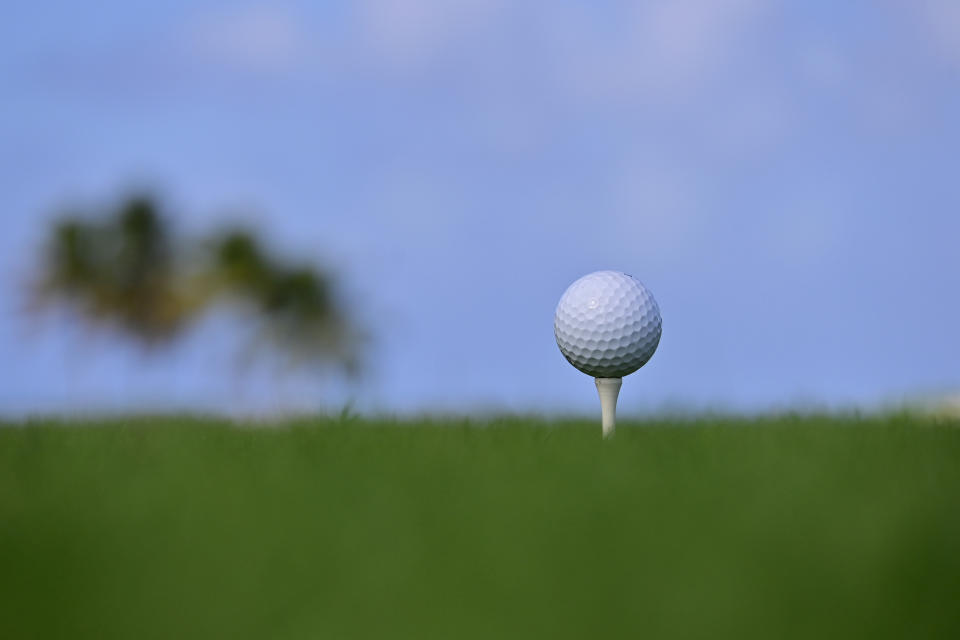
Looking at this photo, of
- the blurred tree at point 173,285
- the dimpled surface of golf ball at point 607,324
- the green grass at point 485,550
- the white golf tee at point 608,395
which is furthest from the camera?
the blurred tree at point 173,285

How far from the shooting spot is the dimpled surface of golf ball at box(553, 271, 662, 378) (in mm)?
5457

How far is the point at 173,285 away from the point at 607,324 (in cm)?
2243

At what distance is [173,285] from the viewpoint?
85.1ft

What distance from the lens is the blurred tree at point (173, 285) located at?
25516 mm

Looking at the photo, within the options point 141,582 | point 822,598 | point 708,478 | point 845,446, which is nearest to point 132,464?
point 141,582

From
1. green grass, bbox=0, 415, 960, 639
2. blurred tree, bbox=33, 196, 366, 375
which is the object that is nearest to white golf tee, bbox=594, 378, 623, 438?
green grass, bbox=0, 415, 960, 639

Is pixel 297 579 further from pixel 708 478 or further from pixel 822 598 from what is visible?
pixel 708 478

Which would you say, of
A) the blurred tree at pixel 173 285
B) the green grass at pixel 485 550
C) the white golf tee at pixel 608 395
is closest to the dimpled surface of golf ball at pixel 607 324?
the white golf tee at pixel 608 395

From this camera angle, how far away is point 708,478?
3.07m

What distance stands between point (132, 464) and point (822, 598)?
2.73 m

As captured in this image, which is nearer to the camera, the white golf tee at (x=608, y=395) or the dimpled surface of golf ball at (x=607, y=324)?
the white golf tee at (x=608, y=395)

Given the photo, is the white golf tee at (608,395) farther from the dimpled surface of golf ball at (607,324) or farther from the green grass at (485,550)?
the green grass at (485,550)

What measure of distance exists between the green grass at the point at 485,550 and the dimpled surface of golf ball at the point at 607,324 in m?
1.92

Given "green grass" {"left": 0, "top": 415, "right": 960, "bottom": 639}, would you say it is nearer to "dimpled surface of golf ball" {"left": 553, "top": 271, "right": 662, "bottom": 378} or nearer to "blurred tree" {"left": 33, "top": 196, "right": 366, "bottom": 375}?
"dimpled surface of golf ball" {"left": 553, "top": 271, "right": 662, "bottom": 378}
